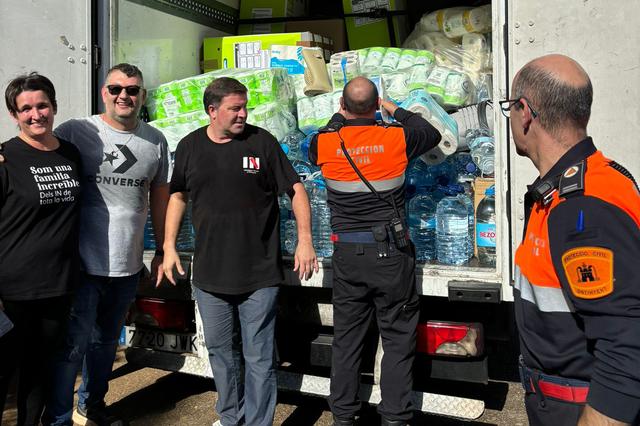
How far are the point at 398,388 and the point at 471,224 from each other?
94 cm

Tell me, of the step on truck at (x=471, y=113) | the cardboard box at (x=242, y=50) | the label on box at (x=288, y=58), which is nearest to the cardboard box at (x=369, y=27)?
the cardboard box at (x=242, y=50)

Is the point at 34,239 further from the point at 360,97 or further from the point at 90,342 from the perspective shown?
the point at 360,97

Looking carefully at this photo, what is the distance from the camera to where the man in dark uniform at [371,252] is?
9.88 ft

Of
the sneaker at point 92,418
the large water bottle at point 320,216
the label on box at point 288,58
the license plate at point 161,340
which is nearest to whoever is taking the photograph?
the sneaker at point 92,418

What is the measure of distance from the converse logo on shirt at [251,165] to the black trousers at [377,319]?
0.52 meters

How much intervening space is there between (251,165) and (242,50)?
6.54 ft

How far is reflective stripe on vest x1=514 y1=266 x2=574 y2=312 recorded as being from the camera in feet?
4.77

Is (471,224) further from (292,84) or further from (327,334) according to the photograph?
(292,84)

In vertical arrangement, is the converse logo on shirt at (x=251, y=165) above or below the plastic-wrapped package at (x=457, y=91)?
below

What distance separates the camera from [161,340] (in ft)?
11.9

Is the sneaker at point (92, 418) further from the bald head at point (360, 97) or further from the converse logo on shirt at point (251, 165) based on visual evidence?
the bald head at point (360, 97)

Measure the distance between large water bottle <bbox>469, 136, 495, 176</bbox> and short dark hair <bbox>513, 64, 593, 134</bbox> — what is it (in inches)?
73.3

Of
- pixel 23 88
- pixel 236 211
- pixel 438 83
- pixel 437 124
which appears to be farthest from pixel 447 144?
pixel 23 88

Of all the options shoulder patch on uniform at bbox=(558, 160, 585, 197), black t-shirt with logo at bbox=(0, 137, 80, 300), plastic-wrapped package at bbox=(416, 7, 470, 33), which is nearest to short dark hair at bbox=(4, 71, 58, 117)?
black t-shirt with logo at bbox=(0, 137, 80, 300)
